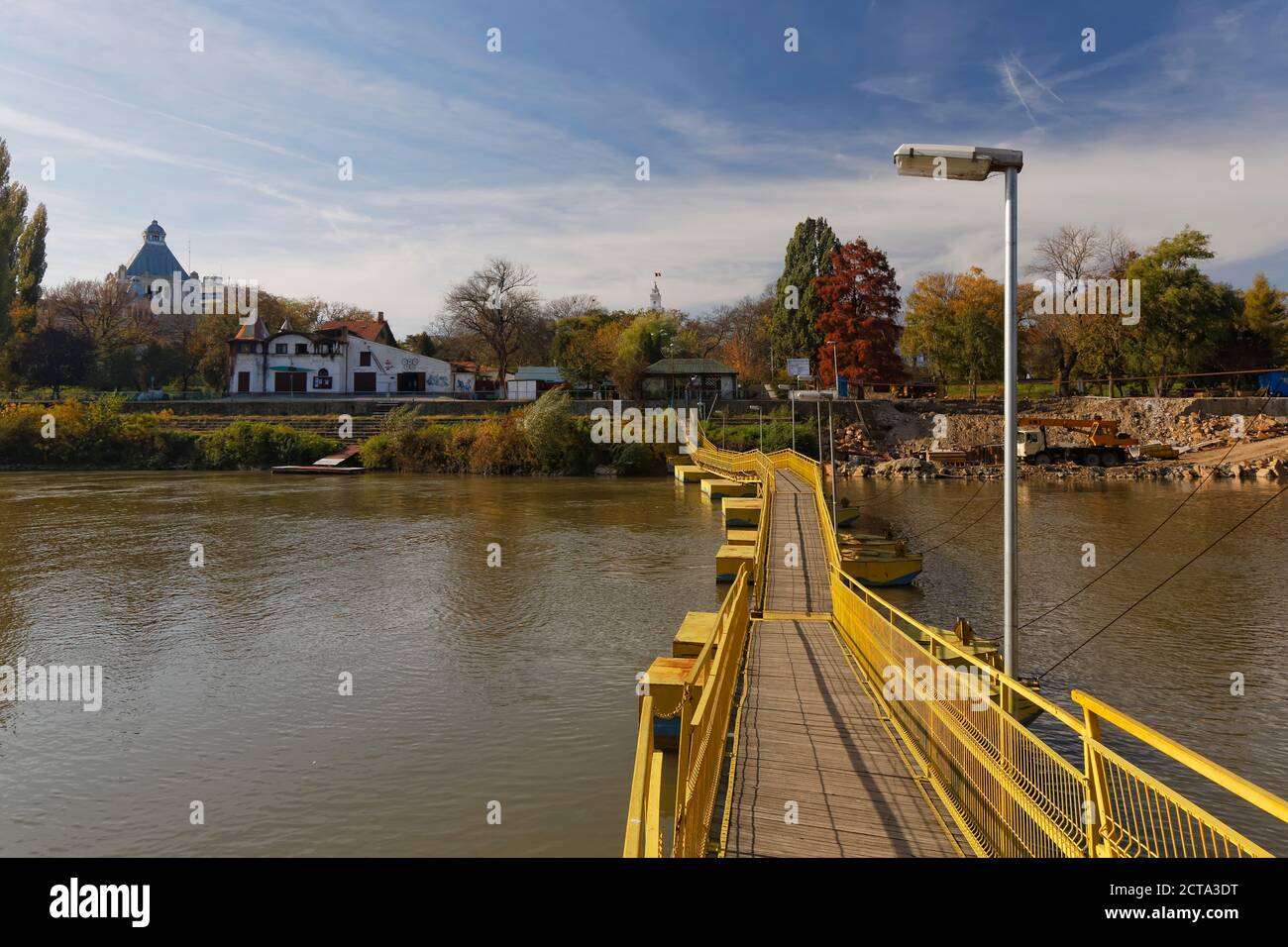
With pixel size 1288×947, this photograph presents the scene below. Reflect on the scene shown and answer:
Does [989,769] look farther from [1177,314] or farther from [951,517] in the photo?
[1177,314]

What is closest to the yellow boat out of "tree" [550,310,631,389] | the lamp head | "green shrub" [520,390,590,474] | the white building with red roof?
the lamp head

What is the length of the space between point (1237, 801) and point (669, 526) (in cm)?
2594

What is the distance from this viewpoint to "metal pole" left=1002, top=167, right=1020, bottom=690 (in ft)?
31.0

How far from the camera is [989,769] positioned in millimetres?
7285

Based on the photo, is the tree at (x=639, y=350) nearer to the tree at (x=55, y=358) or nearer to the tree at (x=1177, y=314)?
the tree at (x=1177, y=314)

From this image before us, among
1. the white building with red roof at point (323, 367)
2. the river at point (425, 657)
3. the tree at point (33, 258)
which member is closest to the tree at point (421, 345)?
the white building with red roof at point (323, 367)

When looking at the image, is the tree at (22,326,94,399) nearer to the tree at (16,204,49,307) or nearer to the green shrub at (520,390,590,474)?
the tree at (16,204,49,307)

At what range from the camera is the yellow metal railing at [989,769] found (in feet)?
16.6

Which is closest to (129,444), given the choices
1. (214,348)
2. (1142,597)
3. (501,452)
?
(214,348)

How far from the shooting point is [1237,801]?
10.7 metres

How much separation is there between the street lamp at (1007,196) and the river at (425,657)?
4.33m

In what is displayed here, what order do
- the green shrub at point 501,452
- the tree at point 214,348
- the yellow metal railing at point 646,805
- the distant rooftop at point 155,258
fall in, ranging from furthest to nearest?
the distant rooftop at point 155,258
the tree at point 214,348
the green shrub at point 501,452
the yellow metal railing at point 646,805

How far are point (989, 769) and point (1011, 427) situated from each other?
4.18 m
